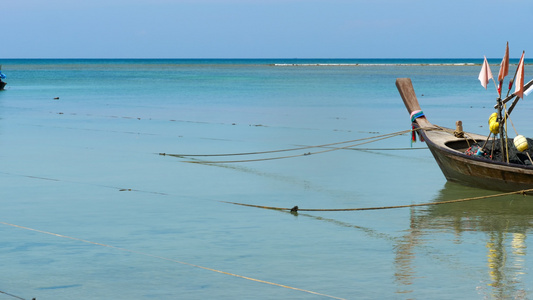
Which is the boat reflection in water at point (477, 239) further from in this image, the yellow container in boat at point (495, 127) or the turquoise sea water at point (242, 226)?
the yellow container in boat at point (495, 127)

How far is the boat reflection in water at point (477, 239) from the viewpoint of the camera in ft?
24.9

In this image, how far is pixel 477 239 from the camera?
30.8 ft

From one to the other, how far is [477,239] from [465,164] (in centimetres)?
324

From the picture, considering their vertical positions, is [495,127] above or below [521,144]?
above

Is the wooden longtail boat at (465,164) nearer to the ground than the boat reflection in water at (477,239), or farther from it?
farther from it

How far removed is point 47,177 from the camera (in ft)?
45.8

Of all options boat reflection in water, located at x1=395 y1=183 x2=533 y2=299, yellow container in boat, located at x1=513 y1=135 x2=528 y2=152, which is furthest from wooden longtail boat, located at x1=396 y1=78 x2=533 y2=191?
yellow container in boat, located at x1=513 y1=135 x2=528 y2=152

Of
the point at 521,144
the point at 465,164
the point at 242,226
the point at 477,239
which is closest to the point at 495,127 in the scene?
the point at 521,144

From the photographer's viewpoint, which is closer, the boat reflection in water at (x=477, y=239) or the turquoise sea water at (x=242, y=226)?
the turquoise sea water at (x=242, y=226)

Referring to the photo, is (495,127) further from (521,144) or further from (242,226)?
(242,226)

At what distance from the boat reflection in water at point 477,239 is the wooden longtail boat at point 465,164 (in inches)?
9.5

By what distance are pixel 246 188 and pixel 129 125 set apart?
495 inches

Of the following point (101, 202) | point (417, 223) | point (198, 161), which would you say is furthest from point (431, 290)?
point (198, 161)

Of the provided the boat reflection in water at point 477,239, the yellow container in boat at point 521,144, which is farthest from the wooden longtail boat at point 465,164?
the yellow container in boat at point 521,144
